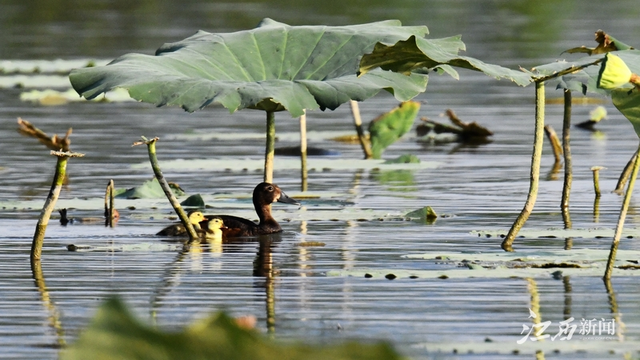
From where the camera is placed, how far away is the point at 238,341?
5.47 ft

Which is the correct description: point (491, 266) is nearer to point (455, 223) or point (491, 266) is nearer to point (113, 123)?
point (455, 223)

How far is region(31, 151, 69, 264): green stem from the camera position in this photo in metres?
6.86

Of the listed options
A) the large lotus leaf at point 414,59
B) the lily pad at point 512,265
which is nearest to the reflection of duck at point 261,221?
the lily pad at point 512,265

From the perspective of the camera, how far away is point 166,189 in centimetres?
771

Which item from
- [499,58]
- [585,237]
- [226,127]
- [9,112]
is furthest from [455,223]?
[499,58]

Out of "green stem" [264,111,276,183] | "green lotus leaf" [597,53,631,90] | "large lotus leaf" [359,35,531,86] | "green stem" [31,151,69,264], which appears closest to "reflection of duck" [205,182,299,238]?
"green stem" [264,111,276,183]

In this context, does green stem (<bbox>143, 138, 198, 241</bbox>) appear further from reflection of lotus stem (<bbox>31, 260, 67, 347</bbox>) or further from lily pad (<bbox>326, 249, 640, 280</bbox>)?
lily pad (<bbox>326, 249, 640, 280</bbox>)

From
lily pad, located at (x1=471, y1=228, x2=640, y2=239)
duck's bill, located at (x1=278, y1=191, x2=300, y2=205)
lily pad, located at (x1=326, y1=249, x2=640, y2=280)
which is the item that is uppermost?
duck's bill, located at (x1=278, y1=191, x2=300, y2=205)

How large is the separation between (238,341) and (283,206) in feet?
28.8

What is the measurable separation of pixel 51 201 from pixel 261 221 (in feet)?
6.87

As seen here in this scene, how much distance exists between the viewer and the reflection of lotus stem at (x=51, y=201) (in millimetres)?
6823

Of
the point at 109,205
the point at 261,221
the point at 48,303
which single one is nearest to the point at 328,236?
the point at 261,221

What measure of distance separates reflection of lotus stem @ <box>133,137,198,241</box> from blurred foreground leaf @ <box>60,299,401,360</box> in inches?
233

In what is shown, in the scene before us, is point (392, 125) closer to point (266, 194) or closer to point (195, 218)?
point (266, 194)
